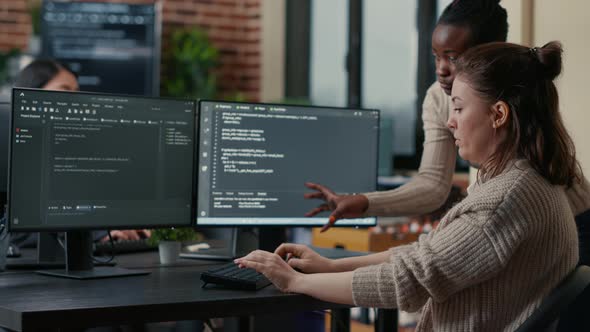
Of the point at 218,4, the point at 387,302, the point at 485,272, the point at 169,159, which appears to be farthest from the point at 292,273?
the point at 218,4

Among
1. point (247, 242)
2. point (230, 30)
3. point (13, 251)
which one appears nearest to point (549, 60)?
point (247, 242)

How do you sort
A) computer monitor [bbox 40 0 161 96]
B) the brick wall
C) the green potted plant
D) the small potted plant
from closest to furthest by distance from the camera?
1. the small potted plant
2. computer monitor [bbox 40 0 161 96]
3. the green potted plant
4. the brick wall

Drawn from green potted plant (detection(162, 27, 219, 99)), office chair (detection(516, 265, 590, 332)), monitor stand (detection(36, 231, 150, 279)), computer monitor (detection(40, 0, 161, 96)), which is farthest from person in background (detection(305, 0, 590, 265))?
green potted plant (detection(162, 27, 219, 99))

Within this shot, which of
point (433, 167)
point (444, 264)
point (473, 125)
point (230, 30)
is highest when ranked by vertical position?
point (230, 30)

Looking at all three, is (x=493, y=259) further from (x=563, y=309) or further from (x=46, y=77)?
(x=46, y=77)

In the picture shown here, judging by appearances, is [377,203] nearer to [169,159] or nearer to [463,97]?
[169,159]

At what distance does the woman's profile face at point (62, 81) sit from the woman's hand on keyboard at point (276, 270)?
6.23 ft

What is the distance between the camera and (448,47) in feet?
7.82

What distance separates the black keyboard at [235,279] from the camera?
197 centimetres

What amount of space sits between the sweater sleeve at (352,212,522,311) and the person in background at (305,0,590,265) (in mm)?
693

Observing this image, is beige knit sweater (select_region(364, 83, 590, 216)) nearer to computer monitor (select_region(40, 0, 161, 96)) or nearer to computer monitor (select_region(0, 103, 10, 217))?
computer monitor (select_region(0, 103, 10, 217))

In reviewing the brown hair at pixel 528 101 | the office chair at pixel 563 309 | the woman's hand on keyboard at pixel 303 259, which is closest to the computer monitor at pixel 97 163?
the woman's hand on keyboard at pixel 303 259

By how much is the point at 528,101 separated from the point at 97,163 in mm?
1124

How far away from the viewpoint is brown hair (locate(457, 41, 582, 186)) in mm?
1676
